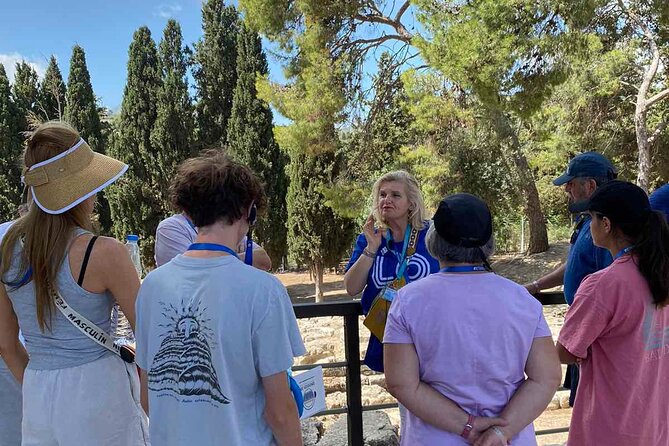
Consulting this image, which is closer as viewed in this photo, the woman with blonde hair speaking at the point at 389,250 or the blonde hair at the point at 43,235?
the blonde hair at the point at 43,235

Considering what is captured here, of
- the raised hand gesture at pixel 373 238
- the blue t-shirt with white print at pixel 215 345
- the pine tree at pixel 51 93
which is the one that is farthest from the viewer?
the pine tree at pixel 51 93

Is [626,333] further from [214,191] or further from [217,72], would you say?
[217,72]

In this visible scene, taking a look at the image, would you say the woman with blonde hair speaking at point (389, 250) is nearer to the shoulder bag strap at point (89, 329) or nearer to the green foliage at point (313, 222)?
the shoulder bag strap at point (89, 329)

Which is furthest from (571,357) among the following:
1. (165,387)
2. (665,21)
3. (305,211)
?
(305,211)

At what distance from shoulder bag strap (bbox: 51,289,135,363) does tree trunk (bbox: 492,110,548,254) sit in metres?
10.9

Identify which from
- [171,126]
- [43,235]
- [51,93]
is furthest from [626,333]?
[51,93]

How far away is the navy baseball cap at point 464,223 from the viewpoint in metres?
1.36

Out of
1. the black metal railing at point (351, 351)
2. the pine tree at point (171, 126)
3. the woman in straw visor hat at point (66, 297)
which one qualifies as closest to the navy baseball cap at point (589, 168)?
the black metal railing at point (351, 351)

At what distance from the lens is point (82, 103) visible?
68.3 ft

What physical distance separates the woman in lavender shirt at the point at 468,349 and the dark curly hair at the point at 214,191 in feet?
1.62

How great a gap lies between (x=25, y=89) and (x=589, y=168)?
81.2 feet

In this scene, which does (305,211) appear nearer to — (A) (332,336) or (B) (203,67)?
(A) (332,336)

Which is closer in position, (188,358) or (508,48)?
(188,358)

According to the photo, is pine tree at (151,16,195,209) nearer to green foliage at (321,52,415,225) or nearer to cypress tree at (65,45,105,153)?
cypress tree at (65,45,105,153)
